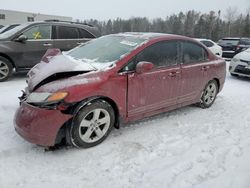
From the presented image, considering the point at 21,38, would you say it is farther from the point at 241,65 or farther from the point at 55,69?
the point at 241,65

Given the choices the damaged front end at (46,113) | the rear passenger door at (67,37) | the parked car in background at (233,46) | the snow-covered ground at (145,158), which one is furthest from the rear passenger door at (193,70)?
the parked car in background at (233,46)

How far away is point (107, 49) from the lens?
14.5 feet

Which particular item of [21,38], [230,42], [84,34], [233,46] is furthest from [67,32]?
[230,42]

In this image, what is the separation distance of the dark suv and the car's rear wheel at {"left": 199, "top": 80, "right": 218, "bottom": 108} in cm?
460

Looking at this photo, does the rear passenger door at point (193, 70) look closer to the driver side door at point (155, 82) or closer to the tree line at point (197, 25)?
the driver side door at point (155, 82)

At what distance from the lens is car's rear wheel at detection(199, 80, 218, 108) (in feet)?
18.2

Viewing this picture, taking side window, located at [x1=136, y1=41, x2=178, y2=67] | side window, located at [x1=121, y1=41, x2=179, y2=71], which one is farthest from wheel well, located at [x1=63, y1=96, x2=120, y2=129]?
side window, located at [x1=136, y1=41, x2=178, y2=67]

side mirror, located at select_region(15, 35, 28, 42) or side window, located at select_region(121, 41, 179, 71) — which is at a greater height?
side mirror, located at select_region(15, 35, 28, 42)

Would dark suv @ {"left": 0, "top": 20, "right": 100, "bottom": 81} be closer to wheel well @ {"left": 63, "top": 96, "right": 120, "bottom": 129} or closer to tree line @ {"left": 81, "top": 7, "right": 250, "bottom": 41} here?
wheel well @ {"left": 63, "top": 96, "right": 120, "bottom": 129}

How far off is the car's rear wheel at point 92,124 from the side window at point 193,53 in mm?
1957

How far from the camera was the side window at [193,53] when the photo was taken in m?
4.93

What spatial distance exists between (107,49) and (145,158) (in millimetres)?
1905

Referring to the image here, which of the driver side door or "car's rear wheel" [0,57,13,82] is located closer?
the driver side door

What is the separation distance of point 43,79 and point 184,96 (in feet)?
8.41
